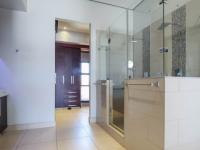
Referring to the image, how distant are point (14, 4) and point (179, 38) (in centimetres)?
310

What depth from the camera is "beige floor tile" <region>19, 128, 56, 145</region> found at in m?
2.37

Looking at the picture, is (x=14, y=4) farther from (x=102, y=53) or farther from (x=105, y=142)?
(x=105, y=142)

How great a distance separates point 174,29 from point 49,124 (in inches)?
122

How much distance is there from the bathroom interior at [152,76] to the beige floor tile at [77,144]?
431 mm

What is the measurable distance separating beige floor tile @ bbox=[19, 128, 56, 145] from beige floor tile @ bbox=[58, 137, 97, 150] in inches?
10.9

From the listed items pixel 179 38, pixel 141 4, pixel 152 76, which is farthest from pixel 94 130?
pixel 141 4

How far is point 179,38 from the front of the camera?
2.89 metres

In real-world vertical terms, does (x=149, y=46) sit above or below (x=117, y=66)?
above

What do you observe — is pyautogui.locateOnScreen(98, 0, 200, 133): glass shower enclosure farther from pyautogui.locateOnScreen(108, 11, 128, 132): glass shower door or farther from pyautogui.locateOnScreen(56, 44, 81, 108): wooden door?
pyautogui.locateOnScreen(56, 44, 81, 108): wooden door

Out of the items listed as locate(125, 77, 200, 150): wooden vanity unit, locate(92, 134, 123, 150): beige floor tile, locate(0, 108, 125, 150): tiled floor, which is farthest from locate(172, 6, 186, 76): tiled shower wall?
locate(0, 108, 125, 150): tiled floor

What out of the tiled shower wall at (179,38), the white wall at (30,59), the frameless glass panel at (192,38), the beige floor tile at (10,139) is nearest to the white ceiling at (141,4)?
the tiled shower wall at (179,38)

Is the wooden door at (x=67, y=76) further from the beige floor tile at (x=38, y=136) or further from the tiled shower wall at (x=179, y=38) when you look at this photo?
the tiled shower wall at (x=179, y=38)

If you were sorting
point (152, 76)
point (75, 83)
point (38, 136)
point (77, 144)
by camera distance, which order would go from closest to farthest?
point (152, 76)
point (77, 144)
point (38, 136)
point (75, 83)

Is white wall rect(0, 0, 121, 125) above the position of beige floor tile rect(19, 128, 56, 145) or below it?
above
